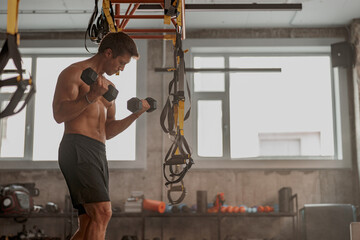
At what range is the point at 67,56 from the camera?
783 centimetres

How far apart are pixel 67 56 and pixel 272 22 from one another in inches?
120

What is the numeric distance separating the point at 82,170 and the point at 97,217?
296 millimetres

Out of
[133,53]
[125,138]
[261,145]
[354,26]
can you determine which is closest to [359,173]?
[261,145]

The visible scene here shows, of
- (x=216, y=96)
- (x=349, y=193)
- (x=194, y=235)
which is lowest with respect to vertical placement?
(x=194, y=235)

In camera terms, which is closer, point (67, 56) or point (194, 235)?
point (194, 235)

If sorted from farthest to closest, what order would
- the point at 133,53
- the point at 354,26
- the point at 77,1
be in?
the point at 354,26 → the point at 77,1 → the point at 133,53

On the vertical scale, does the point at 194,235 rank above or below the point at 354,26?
below

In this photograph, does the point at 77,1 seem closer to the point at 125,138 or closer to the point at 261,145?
the point at 125,138

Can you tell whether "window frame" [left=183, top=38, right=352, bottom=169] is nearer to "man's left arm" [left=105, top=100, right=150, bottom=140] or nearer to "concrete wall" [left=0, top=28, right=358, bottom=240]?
"concrete wall" [left=0, top=28, right=358, bottom=240]

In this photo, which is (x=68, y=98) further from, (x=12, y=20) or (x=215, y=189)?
(x=215, y=189)

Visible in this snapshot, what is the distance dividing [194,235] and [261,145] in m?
1.59

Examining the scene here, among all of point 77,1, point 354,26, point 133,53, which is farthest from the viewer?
point 354,26

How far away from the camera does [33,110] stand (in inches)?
297

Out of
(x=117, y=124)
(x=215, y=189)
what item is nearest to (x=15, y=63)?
(x=117, y=124)
